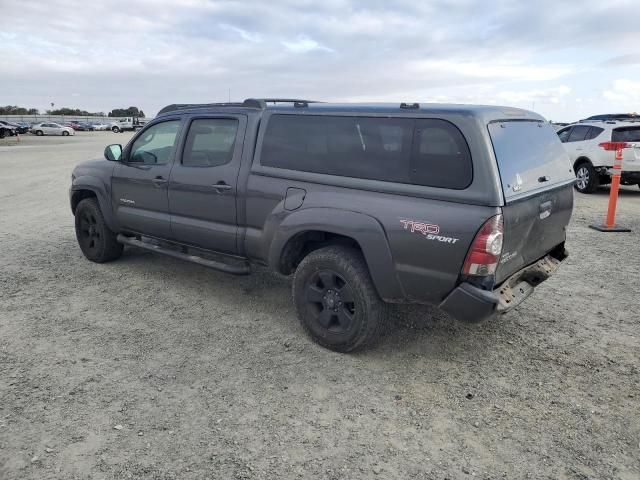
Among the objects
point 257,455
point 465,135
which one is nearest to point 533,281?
point 465,135

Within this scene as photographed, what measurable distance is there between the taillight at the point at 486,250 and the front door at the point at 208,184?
2127 millimetres

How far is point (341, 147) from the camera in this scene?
3.85m

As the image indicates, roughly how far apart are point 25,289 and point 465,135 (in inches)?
178

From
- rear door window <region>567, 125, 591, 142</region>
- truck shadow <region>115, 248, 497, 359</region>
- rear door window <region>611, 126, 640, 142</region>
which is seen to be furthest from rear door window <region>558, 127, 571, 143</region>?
truck shadow <region>115, 248, 497, 359</region>

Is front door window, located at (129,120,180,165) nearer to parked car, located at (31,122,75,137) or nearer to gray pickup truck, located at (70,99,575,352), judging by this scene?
gray pickup truck, located at (70,99,575,352)

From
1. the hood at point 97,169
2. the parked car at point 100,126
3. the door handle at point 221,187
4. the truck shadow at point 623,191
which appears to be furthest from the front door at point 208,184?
the parked car at point 100,126

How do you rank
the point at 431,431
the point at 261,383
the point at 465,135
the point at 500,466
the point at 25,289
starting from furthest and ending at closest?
the point at 25,289 < the point at 261,383 < the point at 465,135 < the point at 431,431 < the point at 500,466

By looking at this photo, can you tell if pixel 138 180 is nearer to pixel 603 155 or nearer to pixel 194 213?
pixel 194 213

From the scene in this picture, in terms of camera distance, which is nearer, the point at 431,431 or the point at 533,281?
the point at 431,431

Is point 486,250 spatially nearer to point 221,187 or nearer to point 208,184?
point 221,187

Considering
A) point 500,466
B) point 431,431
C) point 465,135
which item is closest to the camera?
point 500,466

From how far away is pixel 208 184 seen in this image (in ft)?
15.2

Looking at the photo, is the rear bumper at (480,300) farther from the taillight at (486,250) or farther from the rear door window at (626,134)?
the rear door window at (626,134)

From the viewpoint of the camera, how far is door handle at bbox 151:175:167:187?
16.6 feet
